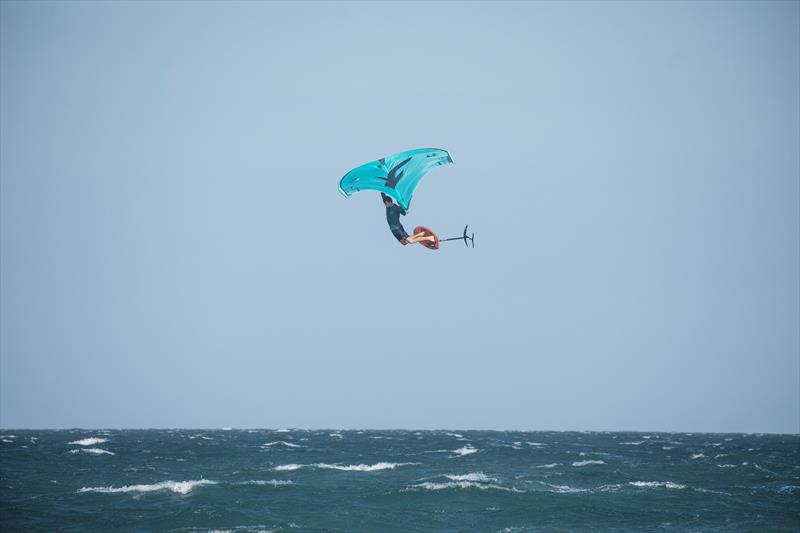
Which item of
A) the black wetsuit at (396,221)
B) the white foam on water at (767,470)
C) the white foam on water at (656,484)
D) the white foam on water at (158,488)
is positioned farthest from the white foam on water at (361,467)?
the black wetsuit at (396,221)

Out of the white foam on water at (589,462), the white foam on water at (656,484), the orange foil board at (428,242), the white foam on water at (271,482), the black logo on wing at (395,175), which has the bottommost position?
the white foam on water at (271,482)

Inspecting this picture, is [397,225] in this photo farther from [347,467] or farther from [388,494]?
[347,467]

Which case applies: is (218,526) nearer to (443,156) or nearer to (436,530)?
(436,530)

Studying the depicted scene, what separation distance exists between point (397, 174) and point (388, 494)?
1763cm

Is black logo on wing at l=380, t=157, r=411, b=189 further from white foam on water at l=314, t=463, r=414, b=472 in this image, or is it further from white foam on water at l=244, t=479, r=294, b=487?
white foam on water at l=314, t=463, r=414, b=472

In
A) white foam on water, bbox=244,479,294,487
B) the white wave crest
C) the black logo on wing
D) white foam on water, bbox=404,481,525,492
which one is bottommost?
white foam on water, bbox=244,479,294,487

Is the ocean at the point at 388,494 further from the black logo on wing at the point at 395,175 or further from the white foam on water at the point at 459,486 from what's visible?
the black logo on wing at the point at 395,175

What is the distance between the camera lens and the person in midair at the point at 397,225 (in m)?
18.7

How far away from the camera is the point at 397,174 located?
20203 millimetres

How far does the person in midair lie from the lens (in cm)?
1870

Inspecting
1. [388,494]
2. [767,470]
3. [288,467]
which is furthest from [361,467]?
[767,470]

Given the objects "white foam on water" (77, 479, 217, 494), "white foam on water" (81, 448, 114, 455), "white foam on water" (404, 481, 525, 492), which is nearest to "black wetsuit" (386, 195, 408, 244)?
"white foam on water" (404, 481, 525, 492)

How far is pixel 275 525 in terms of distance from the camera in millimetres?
25797

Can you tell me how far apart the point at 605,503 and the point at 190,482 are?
1959 centimetres
